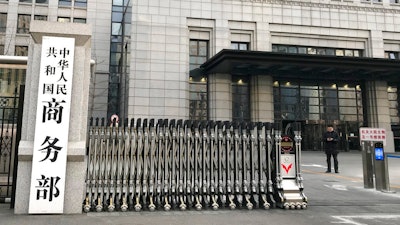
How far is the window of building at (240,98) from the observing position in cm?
2608

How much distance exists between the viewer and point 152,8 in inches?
991

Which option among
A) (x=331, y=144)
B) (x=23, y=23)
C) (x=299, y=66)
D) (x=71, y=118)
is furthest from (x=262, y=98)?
(x=23, y=23)

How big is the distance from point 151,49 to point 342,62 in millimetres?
14296

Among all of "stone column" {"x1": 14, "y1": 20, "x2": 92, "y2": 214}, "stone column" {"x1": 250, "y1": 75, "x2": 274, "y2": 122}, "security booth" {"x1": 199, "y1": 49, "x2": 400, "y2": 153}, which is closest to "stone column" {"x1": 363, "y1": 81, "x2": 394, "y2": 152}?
"security booth" {"x1": 199, "y1": 49, "x2": 400, "y2": 153}

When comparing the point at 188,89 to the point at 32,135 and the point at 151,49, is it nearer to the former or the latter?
the point at 151,49

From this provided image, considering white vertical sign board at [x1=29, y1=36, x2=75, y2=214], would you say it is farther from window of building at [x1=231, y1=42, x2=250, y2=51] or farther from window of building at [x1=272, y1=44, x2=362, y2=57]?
window of building at [x1=272, y1=44, x2=362, y2=57]

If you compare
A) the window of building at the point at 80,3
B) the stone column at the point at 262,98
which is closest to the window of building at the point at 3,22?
the window of building at the point at 80,3

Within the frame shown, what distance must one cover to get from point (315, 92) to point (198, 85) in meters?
10.3

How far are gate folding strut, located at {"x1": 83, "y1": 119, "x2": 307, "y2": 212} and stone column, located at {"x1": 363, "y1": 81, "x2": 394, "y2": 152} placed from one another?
2399 centimetres

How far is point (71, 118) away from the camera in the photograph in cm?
622

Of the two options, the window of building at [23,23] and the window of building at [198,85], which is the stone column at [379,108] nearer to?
the window of building at [198,85]

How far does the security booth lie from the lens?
956 inches

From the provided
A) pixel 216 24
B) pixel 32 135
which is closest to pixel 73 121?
pixel 32 135

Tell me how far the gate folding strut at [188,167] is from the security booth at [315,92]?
16.7m
